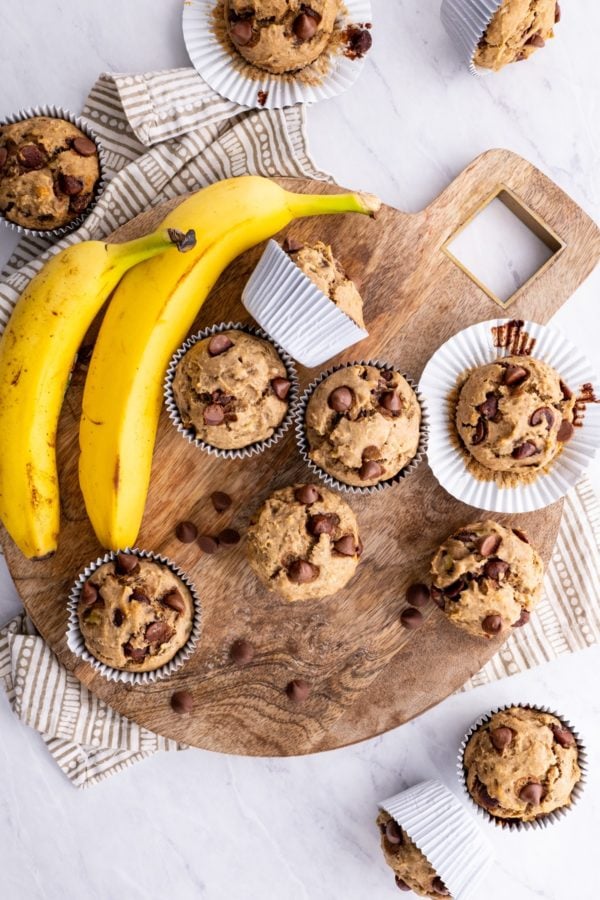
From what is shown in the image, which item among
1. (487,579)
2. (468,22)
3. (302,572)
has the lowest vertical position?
(302,572)

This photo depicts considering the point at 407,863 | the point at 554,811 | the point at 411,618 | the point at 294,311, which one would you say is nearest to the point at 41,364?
the point at 294,311

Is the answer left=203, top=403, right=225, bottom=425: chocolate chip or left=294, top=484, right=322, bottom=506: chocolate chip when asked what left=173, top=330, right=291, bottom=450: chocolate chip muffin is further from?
left=294, top=484, right=322, bottom=506: chocolate chip

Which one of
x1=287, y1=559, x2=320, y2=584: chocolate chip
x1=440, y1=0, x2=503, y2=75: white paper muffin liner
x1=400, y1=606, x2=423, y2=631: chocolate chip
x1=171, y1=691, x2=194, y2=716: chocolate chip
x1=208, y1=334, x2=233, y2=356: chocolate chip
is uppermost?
x1=440, y1=0, x2=503, y2=75: white paper muffin liner

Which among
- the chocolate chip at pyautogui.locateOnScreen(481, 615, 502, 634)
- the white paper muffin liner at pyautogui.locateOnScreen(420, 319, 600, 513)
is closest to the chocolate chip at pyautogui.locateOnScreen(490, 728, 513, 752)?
the chocolate chip at pyautogui.locateOnScreen(481, 615, 502, 634)

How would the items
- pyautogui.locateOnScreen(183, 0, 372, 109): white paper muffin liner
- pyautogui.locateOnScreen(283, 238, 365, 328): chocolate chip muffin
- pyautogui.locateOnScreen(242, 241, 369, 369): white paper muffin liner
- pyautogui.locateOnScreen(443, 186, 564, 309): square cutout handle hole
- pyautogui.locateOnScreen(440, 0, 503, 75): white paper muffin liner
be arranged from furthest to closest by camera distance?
pyautogui.locateOnScreen(443, 186, 564, 309): square cutout handle hole → pyautogui.locateOnScreen(183, 0, 372, 109): white paper muffin liner → pyautogui.locateOnScreen(440, 0, 503, 75): white paper muffin liner → pyautogui.locateOnScreen(283, 238, 365, 328): chocolate chip muffin → pyautogui.locateOnScreen(242, 241, 369, 369): white paper muffin liner

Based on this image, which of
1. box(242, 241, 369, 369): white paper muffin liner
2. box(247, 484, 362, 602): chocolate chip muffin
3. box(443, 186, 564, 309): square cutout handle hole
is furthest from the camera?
box(443, 186, 564, 309): square cutout handle hole

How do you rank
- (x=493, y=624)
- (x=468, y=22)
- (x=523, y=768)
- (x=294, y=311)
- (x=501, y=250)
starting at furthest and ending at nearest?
1. (x=501, y=250)
2. (x=468, y=22)
3. (x=523, y=768)
4. (x=493, y=624)
5. (x=294, y=311)

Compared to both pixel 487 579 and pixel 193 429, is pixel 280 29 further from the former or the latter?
pixel 487 579

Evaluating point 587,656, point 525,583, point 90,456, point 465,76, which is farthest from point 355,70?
point 587,656

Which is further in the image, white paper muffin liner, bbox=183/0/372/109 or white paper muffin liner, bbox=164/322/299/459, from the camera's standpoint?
white paper muffin liner, bbox=183/0/372/109
